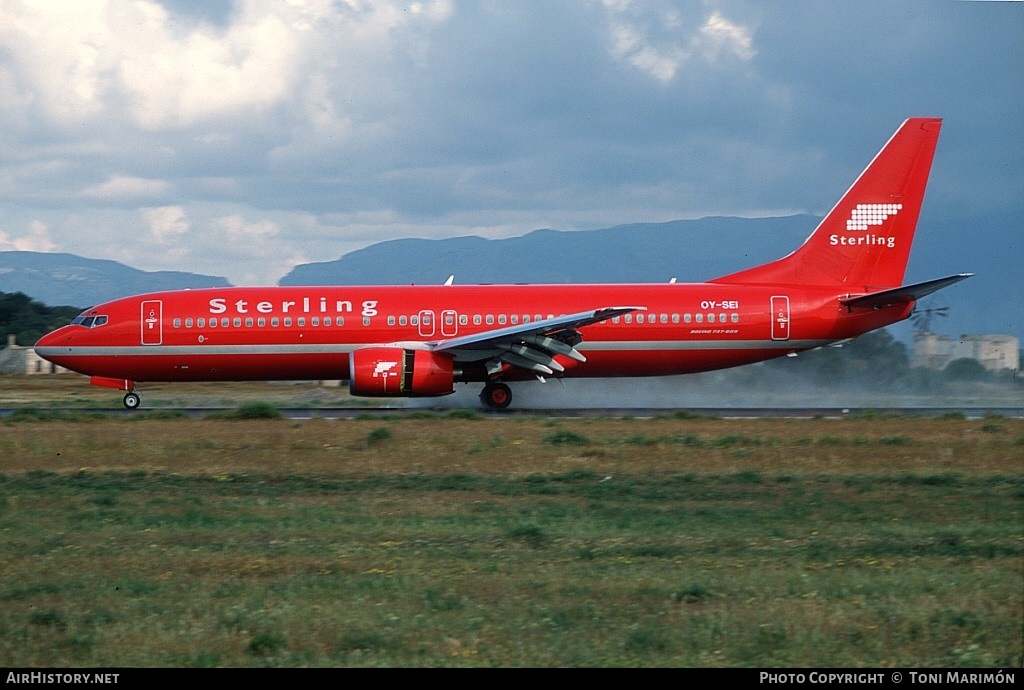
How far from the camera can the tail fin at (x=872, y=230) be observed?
101 ft

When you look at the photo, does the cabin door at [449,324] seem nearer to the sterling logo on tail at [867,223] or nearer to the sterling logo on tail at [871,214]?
the sterling logo on tail at [867,223]

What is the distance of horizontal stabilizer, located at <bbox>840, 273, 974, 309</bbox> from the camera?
27781 millimetres

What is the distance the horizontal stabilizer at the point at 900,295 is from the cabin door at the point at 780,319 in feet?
4.79

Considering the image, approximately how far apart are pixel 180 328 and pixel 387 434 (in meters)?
11.1

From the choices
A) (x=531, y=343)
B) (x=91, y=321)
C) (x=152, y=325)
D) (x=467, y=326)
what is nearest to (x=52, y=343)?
(x=91, y=321)

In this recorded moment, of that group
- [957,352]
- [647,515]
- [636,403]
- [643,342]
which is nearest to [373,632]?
[647,515]

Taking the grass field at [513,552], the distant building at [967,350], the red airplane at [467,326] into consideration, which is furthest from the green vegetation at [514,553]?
the distant building at [967,350]

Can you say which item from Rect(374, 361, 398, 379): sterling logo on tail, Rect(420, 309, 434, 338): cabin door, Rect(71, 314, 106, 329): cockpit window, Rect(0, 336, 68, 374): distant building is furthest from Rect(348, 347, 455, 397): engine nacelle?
Rect(0, 336, 68, 374): distant building

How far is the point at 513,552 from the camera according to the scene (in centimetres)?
1070

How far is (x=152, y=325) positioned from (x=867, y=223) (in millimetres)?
18990

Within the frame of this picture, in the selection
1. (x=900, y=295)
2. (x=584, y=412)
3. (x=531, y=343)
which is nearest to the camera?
(x=531, y=343)

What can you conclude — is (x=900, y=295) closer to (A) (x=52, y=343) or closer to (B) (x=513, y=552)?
(B) (x=513, y=552)

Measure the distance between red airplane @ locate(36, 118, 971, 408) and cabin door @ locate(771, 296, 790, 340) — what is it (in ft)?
0.09
